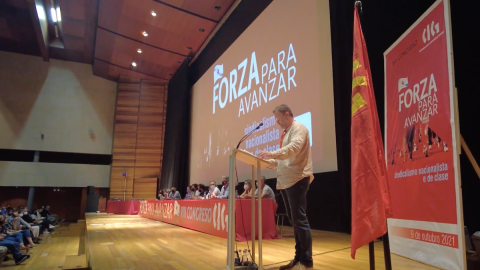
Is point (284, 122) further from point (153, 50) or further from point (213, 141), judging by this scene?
point (153, 50)

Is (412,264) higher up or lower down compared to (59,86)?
lower down

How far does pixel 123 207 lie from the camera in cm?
1045

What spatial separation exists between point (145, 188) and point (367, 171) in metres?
11.6

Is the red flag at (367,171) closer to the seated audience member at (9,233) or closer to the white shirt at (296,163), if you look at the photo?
the white shirt at (296,163)

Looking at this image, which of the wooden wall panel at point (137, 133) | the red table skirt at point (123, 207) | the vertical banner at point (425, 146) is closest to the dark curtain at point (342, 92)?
the vertical banner at point (425, 146)

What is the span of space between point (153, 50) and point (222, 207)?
8003 mm

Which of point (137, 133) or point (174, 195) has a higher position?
point (137, 133)

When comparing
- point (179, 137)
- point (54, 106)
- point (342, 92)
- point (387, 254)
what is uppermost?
point (54, 106)

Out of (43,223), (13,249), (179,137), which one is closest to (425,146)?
(13,249)

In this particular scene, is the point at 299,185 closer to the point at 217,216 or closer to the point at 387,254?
the point at 387,254

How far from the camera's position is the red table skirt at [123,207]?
10.1 meters

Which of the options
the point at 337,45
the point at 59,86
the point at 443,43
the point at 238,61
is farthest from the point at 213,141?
the point at 59,86

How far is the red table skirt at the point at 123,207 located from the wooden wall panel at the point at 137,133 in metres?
1.12

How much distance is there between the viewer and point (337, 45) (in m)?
4.37
